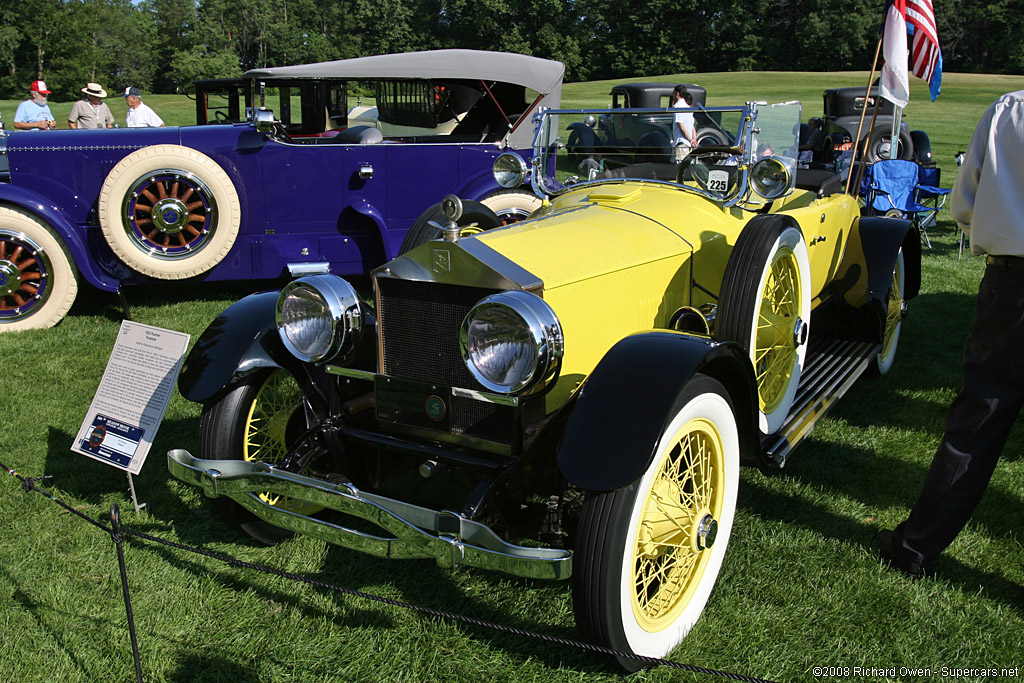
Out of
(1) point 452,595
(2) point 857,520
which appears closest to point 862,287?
(2) point 857,520

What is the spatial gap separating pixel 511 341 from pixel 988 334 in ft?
5.43

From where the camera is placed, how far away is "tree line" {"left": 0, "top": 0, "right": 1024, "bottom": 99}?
4516 cm

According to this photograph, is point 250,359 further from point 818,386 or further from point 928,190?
point 928,190

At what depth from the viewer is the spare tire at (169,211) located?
18.3 feet

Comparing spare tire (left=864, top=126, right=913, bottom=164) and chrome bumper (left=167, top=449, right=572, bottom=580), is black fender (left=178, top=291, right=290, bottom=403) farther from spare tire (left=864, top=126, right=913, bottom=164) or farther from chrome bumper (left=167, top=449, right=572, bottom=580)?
spare tire (left=864, top=126, right=913, bottom=164)

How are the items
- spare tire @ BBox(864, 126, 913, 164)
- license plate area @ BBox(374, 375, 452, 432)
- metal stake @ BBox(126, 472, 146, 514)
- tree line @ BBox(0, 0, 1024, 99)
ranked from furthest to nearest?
1. tree line @ BBox(0, 0, 1024, 99)
2. spare tire @ BBox(864, 126, 913, 164)
3. metal stake @ BBox(126, 472, 146, 514)
4. license plate area @ BBox(374, 375, 452, 432)

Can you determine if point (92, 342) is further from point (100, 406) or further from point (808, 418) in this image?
point (808, 418)

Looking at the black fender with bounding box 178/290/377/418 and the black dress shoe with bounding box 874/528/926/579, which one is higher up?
the black fender with bounding box 178/290/377/418

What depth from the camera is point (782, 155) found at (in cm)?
373

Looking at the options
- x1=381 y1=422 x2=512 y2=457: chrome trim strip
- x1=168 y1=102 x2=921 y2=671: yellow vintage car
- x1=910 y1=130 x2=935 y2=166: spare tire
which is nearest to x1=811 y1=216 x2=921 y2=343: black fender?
x1=168 y1=102 x2=921 y2=671: yellow vintage car

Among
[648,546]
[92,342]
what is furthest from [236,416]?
[92,342]

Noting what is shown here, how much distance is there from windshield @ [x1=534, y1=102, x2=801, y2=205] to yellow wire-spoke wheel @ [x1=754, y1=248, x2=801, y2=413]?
0.43 metres

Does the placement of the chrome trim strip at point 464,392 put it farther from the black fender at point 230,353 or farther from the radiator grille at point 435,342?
the black fender at point 230,353

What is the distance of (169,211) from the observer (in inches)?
224
